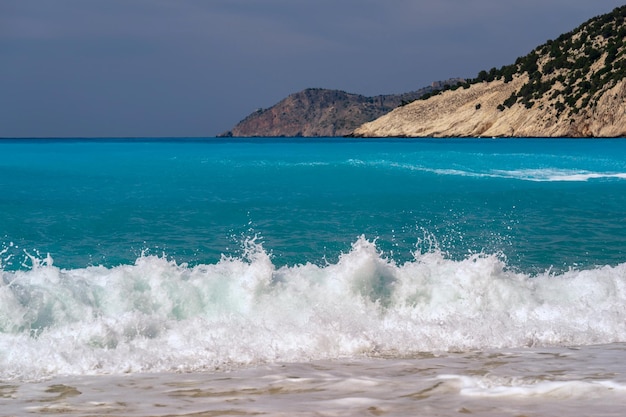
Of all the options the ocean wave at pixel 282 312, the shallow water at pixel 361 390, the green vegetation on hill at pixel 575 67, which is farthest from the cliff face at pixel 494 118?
the shallow water at pixel 361 390

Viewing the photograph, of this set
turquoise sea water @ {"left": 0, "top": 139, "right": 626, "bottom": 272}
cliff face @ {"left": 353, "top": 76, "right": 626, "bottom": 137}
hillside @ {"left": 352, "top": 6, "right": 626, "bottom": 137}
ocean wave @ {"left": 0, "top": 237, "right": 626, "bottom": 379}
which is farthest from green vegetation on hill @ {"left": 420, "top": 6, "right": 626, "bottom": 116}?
ocean wave @ {"left": 0, "top": 237, "right": 626, "bottom": 379}

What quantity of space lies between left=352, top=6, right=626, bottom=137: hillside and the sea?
272ft

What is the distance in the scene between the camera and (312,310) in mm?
10500

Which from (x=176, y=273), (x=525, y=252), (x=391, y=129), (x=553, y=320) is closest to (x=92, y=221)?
(x=176, y=273)

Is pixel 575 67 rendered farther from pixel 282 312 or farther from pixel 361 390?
pixel 361 390

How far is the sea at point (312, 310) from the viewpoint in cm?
679

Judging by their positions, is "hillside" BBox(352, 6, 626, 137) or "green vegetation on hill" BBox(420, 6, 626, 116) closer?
"hillside" BBox(352, 6, 626, 137)

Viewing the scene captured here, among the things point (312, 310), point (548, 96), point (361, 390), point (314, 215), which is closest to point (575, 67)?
point (548, 96)

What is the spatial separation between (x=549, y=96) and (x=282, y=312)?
358 ft

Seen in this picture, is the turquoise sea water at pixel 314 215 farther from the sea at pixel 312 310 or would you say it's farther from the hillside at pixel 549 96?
the hillside at pixel 549 96

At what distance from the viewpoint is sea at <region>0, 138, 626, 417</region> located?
679cm

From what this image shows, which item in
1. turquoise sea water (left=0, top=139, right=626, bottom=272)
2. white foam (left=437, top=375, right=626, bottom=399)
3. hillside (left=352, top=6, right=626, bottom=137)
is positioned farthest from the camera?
hillside (left=352, top=6, right=626, bottom=137)

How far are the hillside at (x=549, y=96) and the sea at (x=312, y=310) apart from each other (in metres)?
82.8

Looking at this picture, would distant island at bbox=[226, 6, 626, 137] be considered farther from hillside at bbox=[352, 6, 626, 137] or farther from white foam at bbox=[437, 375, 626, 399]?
white foam at bbox=[437, 375, 626, 399]
